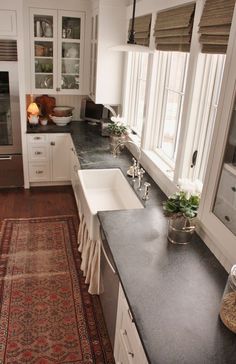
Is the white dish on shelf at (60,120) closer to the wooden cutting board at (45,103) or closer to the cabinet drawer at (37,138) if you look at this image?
the wooden cutting board at (45,103)

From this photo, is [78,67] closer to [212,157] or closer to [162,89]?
[162,89]

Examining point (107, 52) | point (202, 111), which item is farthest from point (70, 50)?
point (202, 111)

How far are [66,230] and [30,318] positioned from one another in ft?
4.17

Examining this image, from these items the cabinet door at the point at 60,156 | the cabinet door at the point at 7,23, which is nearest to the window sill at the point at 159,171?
the cabinet door at the point at 60,156

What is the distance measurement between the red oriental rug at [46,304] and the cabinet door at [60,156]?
1162 mm

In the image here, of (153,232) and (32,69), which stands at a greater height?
(32,69)

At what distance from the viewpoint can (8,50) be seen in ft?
12.8

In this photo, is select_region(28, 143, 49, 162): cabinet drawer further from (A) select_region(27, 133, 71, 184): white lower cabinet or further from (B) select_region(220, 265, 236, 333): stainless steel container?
(B) select_region(220, 265, 236, 333): stainless steel container

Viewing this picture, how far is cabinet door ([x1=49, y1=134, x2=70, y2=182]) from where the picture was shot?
443 centimetres

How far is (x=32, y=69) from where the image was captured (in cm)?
430

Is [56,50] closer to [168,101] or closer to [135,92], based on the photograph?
[135,92]

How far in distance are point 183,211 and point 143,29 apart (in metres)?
1.97

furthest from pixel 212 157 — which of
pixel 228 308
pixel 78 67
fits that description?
pixel 78 67

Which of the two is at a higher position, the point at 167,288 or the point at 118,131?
the point at 118,131
